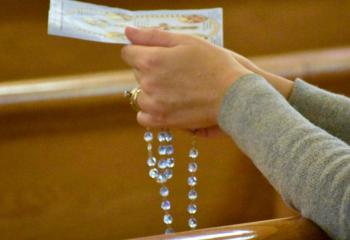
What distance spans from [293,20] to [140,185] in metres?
0.50

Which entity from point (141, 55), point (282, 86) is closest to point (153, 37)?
point (141, 55)

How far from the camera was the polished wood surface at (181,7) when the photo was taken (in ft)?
3.66

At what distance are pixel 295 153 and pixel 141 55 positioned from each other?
25 centimetres

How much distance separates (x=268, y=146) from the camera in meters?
0.48

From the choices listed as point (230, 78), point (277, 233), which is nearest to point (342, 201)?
point (277, 233)

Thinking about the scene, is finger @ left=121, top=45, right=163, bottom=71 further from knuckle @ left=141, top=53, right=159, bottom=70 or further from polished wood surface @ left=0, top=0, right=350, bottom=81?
polished wood surface @ left=0, top=0, right=350, bottom=81

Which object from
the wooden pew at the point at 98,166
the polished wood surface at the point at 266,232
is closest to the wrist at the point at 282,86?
the polished wood surface at the point at 266,232

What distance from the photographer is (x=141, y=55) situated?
656mm

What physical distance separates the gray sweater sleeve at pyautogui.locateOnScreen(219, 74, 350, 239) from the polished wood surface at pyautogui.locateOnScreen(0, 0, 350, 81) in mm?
687

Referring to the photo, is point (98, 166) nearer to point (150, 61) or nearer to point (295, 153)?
point (150, 61)

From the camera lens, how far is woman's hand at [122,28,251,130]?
58 centimetres

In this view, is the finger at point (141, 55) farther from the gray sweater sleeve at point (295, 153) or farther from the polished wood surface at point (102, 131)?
the polished wood surface at point (102, 131)

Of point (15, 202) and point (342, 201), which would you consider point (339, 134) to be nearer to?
point (342, 201)

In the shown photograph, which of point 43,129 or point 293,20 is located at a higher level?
point 293,20
